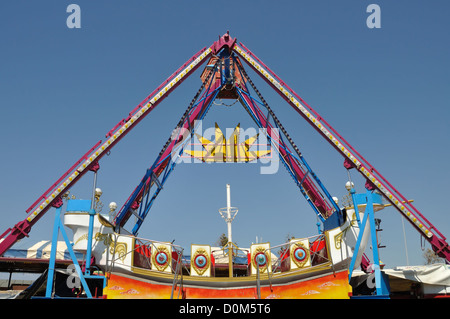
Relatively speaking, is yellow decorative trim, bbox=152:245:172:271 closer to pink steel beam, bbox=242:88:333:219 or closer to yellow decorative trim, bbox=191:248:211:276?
yellow decorative trim, bbox=191:248:211:276

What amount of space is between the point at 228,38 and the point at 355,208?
9.95 meters

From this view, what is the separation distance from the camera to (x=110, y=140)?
16328mm

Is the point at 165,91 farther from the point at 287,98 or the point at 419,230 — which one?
the point at 419,230

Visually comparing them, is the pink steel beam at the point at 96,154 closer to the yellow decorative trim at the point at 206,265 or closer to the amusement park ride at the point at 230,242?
the amusement park ride at the point at 230,242

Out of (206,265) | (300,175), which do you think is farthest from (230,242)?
(300,175)

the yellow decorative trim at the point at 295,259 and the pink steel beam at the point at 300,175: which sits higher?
the pink steel beam at the point at 300,175

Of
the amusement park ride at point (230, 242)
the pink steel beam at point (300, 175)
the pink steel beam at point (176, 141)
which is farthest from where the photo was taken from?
the pink steel beam at point (300, 175)

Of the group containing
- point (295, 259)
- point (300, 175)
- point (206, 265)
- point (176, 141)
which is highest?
point (176, 141)

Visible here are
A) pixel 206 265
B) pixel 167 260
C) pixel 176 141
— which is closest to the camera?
pixel 167 260

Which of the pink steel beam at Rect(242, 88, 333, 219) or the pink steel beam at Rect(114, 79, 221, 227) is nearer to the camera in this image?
the pink steel beam at Rect(114, 79, 221, 227)

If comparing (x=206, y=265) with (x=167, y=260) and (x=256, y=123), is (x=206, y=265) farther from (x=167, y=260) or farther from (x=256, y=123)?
(x=256, y=123)

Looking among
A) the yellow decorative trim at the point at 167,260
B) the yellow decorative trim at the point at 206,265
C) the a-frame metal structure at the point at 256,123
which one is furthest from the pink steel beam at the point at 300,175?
the yellow decorative trim at the point at 167,260

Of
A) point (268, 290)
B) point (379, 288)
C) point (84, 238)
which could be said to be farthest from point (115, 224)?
point (379, 288)

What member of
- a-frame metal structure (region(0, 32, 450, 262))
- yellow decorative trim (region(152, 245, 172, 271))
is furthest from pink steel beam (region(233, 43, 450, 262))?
yellow decorative trim (region(152, 245, 172, 271))
